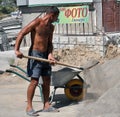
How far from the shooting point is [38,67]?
311 inches

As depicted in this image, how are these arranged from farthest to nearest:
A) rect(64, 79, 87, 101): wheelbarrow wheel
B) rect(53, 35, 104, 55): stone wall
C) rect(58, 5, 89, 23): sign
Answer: rect(58, 5, 89, 23): sign, rect(53, 35, 104, 55): stone wall, rect(64, 79, 87, 101): wheelbarrow wheel

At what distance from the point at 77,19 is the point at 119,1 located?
144 centimetres

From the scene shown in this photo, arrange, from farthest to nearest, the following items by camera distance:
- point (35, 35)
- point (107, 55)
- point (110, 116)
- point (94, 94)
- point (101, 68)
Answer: point (107, 55) < point (101, 68) < point (94, 94) < point (35, 35) < point (110, 116)

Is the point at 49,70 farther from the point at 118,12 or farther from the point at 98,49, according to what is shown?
the point at 118,12

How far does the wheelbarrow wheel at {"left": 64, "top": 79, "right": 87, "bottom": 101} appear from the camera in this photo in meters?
8.61

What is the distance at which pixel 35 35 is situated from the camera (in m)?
7.93

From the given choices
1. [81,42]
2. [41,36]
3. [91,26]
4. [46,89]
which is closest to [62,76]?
[46,89]

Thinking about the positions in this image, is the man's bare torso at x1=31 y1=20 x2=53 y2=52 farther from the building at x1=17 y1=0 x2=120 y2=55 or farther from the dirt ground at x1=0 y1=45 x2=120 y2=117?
the building at x1=17 y1=0 x2=120 y2=55

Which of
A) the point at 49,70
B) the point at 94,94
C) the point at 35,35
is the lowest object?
the point at 94,94

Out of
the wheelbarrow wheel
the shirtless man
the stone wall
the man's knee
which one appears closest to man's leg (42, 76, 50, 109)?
the shirtless man

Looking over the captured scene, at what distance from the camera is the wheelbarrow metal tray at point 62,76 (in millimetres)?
8203

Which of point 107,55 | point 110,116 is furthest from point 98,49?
point 110,116

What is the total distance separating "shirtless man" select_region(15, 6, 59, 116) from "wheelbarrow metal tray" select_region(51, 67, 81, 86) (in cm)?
22

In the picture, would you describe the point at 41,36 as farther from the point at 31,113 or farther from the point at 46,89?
the point at 31,113
